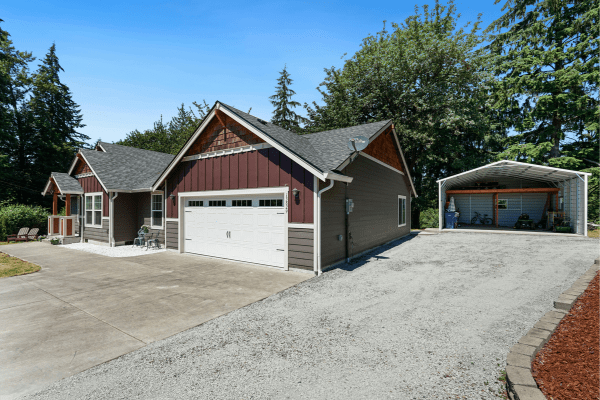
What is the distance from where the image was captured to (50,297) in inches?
233

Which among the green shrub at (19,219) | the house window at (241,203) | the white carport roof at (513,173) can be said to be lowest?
the green shrub at (19,219)

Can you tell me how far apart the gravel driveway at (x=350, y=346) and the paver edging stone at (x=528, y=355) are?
0.29 m

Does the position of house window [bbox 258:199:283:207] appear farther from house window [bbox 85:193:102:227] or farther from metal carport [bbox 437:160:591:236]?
metal carport [bbox 437:160:591:236]

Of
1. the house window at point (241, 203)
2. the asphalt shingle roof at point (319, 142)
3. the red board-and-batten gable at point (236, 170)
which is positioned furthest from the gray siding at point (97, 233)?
the asphalt shingle roof at point (319, 142)

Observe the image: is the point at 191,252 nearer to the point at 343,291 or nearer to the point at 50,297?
the point at 50,297

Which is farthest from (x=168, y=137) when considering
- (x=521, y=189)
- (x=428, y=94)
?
(x=521, y=189)

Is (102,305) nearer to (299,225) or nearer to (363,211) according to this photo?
(299,225)

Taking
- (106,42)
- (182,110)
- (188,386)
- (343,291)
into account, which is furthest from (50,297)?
(182,110)

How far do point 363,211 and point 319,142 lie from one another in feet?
10.7

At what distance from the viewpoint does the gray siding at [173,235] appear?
1138 cm

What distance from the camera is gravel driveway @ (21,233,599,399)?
2.95 metres

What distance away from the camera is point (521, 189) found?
16875mm

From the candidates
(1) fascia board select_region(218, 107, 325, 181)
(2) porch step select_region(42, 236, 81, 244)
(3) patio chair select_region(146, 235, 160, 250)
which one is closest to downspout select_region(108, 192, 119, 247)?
(3) patio chair select_region(146, 235, 160, 250)

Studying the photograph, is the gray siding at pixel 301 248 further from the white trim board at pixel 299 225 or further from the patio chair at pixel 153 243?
the patio chair at pixel 153 243
